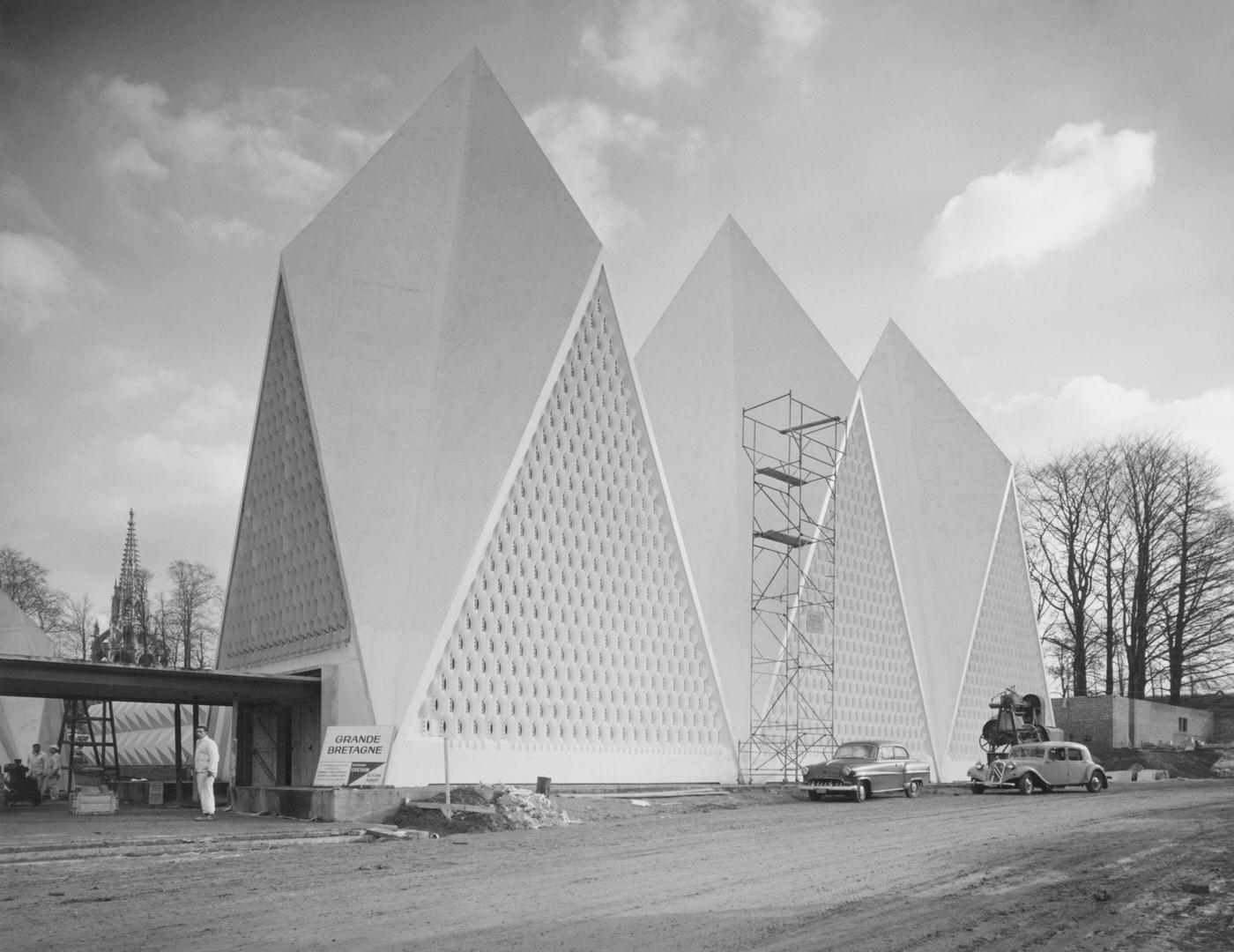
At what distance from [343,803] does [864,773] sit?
10.1 m

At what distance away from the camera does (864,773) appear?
20.3 m

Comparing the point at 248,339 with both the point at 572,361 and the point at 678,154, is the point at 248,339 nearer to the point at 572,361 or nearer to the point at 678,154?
the point at 572,361

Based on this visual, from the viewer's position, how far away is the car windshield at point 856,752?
20.8m

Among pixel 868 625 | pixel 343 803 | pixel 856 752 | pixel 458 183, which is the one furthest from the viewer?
pixel 868 625

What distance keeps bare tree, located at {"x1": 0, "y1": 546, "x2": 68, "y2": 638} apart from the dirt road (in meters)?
34.8

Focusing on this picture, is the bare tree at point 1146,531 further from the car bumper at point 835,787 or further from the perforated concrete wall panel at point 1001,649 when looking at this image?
the car bumper at point 835,787

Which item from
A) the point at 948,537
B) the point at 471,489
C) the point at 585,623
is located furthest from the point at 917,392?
the point at 471,489

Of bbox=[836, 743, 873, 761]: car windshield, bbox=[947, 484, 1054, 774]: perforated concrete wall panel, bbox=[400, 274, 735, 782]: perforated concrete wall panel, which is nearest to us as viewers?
bbox=[400, 274, 735, 782]: perforated concrete wall panel

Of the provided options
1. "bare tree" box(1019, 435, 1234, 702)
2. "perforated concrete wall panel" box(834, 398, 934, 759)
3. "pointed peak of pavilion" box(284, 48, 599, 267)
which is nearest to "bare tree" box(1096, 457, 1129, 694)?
"bare tree" box(1019, 435, 1234, 702)

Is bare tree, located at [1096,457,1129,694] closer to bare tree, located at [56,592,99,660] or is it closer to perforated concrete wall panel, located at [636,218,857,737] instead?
perforated concrete wall panel, located at [636,218,857,737]

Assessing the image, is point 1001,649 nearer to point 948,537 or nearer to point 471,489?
point 948,537

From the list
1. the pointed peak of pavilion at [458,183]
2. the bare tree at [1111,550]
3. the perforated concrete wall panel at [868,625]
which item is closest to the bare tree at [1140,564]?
the bare tree at [1111,550]

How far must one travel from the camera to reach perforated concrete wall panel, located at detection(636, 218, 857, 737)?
87.4ft

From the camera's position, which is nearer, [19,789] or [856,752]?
[19,789]
